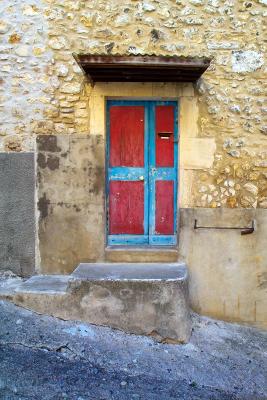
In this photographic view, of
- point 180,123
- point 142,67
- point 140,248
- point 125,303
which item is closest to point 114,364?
point 125,303

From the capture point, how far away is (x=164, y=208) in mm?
4957

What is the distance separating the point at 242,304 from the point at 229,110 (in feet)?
7.59

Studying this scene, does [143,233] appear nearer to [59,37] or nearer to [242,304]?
[242,304]

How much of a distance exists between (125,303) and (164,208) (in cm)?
135

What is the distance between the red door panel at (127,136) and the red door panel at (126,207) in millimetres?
268

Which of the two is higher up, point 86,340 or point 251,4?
point 251,4

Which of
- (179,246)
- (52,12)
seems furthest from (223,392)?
(52,12)

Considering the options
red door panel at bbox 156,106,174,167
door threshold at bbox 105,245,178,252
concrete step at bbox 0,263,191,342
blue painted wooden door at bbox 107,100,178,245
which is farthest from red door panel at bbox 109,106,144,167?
concrete step at bbox 0,263,191,342

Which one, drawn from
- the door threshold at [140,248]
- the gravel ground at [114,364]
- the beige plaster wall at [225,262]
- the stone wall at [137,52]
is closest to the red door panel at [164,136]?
the stone wall at [137,52]

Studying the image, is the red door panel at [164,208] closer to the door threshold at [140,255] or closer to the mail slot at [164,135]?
the door threshold at [140,255]

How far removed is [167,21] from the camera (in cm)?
467

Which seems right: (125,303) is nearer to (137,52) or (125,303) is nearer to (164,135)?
(164,135)

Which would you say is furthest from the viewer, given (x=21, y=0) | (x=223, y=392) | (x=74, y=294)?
(x=21, y=0)

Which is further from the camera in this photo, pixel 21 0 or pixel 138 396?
pixel 21 0
